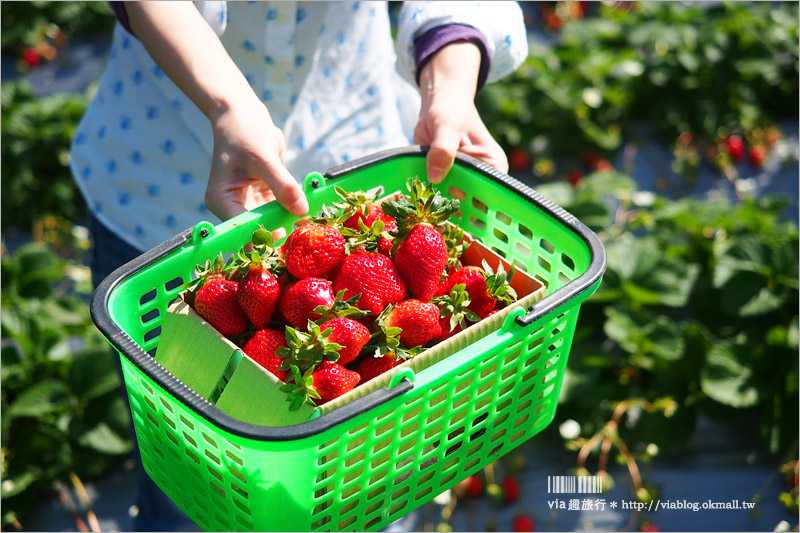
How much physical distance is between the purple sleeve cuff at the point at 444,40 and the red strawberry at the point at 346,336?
1.64 feet

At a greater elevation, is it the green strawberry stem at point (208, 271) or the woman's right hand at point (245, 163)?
the woman's right hand at point (245, 163)

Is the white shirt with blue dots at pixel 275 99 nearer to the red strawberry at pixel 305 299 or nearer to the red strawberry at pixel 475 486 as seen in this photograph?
the red strawberry at pixel 305 299

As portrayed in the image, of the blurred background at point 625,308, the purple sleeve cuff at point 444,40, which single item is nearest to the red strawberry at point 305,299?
the purple sleeve cuff at point 444,40

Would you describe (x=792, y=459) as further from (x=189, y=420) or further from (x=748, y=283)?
(x=189, y=420)

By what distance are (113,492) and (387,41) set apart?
1242 mm

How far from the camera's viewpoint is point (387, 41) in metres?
1.46

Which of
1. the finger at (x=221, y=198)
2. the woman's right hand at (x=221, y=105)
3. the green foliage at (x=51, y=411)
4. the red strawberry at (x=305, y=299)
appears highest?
the woman's right hand at (x=221, y=105)

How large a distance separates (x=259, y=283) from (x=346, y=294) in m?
0.10

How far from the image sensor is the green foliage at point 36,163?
9.02ft

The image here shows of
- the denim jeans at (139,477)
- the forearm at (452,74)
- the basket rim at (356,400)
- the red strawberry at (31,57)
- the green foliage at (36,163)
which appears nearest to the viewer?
the basket rim at (356,400)

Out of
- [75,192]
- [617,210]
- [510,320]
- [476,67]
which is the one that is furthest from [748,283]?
[75,192]

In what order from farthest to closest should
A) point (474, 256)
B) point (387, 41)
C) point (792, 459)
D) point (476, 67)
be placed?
point (792, 459), point (387, 41), point (476, 67), point (474, 256)

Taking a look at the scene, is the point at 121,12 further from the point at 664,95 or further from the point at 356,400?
the point at 664,95

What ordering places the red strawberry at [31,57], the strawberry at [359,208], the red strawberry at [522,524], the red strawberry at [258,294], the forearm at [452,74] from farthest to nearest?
the red strawberry at [31,57], the red strawberry at [522,524], the forearm at [452,74], the strawberry at [359,208], the red strawberry at [258,294]
